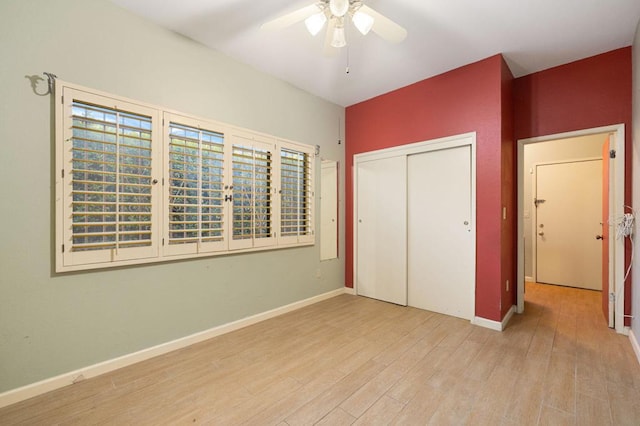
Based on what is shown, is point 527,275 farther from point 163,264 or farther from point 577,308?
point 163,264

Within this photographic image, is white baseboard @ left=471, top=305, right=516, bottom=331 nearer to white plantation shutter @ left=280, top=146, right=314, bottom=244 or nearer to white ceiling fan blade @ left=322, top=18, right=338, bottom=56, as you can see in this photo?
white plantation shutter @ left=280, top=146, right=314, bottom=244

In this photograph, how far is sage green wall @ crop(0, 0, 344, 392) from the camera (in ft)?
5.58

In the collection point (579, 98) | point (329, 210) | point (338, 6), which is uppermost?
point (338, 6)

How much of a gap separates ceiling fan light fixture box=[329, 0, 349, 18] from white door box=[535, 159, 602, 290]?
4.51 meters

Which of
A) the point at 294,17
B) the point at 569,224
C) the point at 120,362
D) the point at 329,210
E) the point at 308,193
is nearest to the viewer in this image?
the point at 294,17

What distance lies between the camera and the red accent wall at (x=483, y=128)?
2715 millimetres

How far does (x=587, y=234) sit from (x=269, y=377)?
4934mm

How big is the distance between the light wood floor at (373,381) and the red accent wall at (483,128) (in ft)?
1.94

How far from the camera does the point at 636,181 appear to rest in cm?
236

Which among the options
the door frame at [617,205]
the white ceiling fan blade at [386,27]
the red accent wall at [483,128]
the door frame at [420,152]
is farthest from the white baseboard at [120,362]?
the door frame at [617,205]

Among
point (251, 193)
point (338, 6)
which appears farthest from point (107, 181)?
point (338, 6)

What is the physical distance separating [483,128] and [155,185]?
3142mm

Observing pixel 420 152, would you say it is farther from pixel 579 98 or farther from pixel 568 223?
pixel 568 223

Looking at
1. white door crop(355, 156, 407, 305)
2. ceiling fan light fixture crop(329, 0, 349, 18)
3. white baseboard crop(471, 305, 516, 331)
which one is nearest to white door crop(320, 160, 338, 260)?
white door crop(355, 156, 407, 305)
